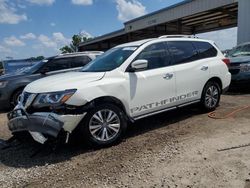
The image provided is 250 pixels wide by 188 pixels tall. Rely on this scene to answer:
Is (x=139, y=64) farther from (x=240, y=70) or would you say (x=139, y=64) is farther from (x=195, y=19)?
(x=195, y=19)

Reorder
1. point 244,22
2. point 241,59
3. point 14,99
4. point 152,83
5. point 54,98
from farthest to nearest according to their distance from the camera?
point 244,22
point 241,59
point 14,99
point 152,83
point 54,98

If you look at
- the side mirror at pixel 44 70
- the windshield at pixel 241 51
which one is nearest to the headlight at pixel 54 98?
the side mirror at pixel 44 70

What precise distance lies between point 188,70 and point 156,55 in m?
0.85

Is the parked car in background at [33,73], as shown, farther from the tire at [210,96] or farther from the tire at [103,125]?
the tire at [103,125]

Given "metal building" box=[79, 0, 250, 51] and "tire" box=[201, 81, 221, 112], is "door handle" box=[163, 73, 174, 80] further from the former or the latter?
"metal building" box=[79, 0, 250, 51]

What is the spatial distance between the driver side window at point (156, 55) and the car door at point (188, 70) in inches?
7.2

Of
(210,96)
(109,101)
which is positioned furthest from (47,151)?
(210,96)

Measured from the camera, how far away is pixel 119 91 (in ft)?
18.0

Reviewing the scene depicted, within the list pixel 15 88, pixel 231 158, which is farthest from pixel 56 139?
pixel 15 88

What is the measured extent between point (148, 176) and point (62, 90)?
191 centimetres

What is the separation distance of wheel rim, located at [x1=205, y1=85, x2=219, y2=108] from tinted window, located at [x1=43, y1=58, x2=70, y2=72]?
5.17 metres

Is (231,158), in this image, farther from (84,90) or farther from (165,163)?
(84,90)

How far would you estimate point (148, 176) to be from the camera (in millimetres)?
4098

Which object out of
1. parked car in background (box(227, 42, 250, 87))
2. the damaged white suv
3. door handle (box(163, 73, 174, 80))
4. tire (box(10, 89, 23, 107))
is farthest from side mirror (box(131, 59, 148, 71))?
parked car in background (box(227, 42, 250, 87))
